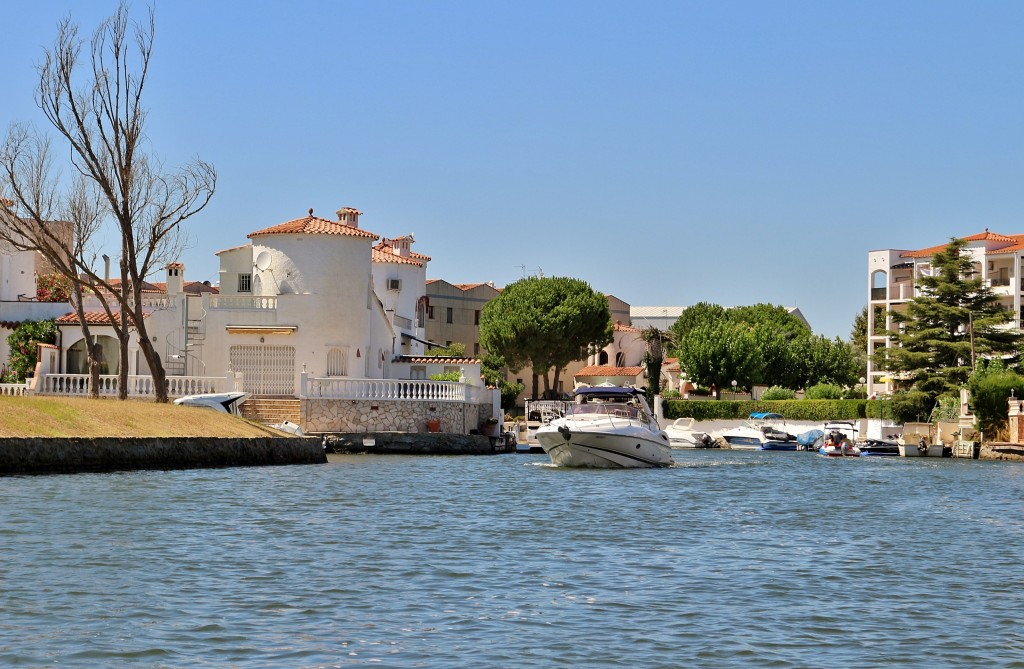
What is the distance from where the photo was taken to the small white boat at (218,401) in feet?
154

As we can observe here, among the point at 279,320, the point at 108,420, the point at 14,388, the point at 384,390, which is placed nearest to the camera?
the point at 108,420

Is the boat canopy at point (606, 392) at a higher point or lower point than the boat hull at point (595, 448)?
higher

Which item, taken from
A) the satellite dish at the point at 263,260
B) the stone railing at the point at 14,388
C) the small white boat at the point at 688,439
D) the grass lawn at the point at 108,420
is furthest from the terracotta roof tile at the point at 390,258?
the grass lawn at the point at 108,420

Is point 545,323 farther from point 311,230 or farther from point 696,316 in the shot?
point 311,230

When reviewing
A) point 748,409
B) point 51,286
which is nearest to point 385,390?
point 51,286

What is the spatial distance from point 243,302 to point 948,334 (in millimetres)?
39359

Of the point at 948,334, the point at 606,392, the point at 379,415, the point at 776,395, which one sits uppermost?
the point at 948,334

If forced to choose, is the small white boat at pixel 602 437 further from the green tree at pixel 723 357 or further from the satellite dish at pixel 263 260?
the green tree at pixel 723 357

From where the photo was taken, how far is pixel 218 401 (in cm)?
4791

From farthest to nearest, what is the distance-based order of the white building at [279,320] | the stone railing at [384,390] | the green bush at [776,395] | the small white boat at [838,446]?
the green bush at [776,395] < the small white boat at [838,446] < the white building at [279,320] < the stone railing at [384,390]

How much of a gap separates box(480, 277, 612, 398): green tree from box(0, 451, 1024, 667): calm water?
69109 mm

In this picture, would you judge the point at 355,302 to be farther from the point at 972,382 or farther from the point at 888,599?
the point at 888,599

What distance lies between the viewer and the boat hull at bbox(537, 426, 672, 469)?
42031mm

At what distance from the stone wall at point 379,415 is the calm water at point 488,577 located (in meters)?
17.5
